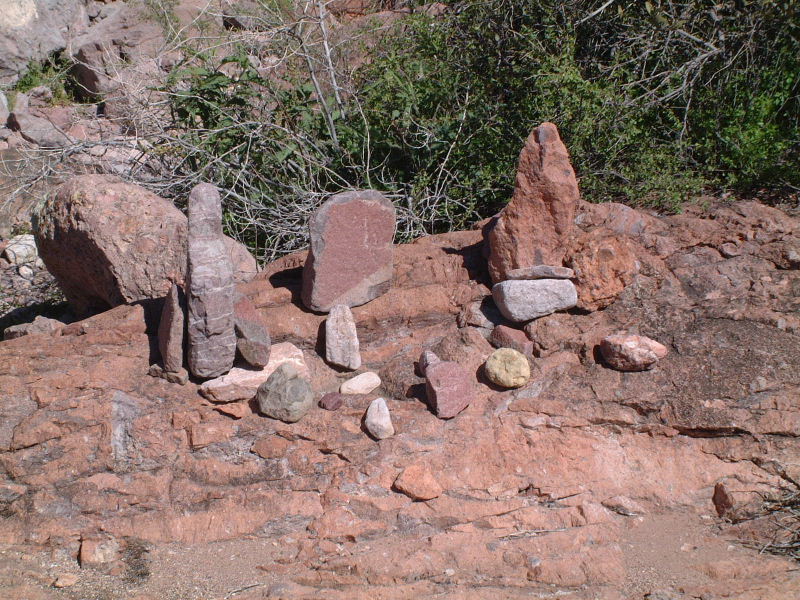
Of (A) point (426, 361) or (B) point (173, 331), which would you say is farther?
(A) point (426, 361)

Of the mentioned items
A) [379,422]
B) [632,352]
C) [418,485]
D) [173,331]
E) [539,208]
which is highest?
[539,208]

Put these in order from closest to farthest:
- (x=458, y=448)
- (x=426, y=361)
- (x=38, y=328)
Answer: (x=458, y=448), (x=426, y=361), (x=38, y=328)

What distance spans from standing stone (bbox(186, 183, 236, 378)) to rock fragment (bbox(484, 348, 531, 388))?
4.13ft

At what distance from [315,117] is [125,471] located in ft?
9.92

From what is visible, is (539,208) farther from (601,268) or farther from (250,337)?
(250,337)

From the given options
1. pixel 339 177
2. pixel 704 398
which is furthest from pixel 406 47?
pixel 704 398

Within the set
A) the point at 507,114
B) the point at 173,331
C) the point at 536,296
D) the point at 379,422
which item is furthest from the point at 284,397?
the point at 507,114

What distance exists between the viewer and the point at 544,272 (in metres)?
3.54

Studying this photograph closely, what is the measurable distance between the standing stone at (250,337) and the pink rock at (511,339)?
1.15 m

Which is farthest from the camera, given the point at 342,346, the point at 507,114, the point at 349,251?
the point at 507,114

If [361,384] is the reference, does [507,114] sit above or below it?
above

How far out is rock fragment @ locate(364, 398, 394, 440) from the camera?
3.21 m

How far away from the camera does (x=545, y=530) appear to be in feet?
9.73

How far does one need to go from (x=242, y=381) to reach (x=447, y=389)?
3.26 feet
